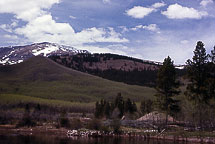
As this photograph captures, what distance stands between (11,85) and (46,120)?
111 meters

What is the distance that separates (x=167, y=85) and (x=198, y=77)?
25.5 ft

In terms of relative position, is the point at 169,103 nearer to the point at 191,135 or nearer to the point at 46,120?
the point at 191,135

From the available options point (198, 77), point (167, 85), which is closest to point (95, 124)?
point (167, 85)

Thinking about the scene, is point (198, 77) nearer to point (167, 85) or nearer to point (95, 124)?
point (167, 85)

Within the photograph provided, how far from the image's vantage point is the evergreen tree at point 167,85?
60.9 metres

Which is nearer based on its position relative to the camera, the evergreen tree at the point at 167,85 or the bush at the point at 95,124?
the evergreen tree at the point at 167,85

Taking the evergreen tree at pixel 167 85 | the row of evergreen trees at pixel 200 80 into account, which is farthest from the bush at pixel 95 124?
the row of evergreen trees at pixel 200 80

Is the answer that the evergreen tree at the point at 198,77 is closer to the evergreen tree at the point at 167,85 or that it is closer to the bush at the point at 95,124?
the evergreen tree at the point at 167,85

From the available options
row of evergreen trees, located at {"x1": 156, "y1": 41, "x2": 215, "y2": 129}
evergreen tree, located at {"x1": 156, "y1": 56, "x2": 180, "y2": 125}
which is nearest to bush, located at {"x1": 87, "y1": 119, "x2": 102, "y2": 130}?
evergreen tree, located at {"x1": 156, "y1": 56, "x2": 180, "y2": 125}

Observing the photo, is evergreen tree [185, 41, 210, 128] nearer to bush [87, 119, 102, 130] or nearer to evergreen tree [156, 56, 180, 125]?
evergreen tree [156, 56, 180, 125]

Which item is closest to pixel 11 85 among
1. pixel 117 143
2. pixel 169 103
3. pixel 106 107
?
pixel 106 107

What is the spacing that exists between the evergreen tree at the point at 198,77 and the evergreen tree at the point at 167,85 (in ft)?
18.9

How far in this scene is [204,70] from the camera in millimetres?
55062

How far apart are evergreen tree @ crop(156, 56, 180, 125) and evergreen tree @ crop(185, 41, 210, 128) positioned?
576cm
